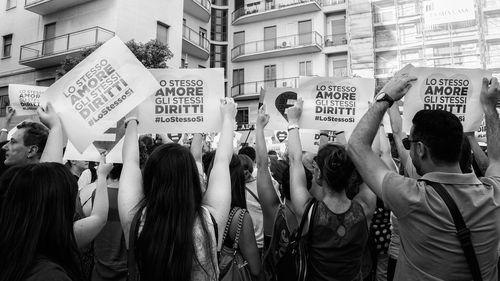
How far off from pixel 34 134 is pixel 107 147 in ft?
2.67

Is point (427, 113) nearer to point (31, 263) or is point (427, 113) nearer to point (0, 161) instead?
point (31, 263)

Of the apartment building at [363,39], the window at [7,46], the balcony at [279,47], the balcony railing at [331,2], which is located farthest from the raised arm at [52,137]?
the balcony railing at [331,2]

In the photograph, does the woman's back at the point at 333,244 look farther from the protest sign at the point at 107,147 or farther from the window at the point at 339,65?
the window at the point at 339,65

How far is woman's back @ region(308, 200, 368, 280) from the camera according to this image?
8.00ft

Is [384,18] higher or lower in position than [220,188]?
higher

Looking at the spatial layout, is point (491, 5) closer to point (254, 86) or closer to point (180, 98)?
point (254, 86)

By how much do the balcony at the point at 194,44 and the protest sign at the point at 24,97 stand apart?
18604mm

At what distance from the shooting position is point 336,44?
29.2 metres

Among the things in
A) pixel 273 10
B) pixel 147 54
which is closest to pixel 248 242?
pixel 147 54

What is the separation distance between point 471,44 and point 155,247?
106 feet

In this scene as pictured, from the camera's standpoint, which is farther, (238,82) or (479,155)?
(238,82)

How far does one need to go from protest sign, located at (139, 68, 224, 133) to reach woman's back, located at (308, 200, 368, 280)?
5.09 feet

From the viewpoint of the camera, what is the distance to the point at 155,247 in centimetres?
178

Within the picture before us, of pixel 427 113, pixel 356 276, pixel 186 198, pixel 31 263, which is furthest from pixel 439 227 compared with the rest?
pixel 31 263
